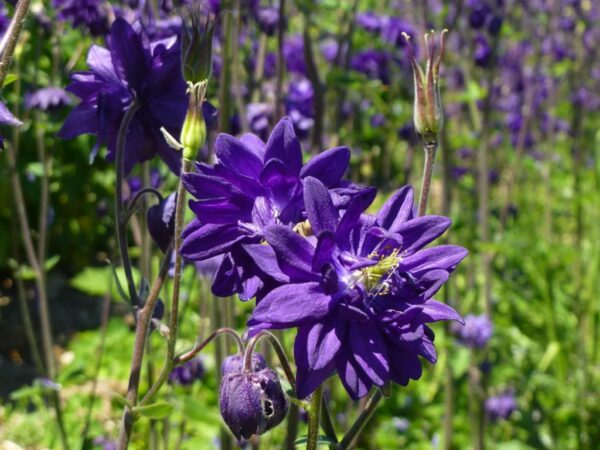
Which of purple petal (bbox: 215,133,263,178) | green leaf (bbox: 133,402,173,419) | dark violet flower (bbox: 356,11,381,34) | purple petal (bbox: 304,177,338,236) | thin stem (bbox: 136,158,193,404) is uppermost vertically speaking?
dark violet flower (bbox: 356,11,381,34)

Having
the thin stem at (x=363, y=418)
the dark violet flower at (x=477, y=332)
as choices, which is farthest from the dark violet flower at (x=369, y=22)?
the thin stem at (x=363, y=418)

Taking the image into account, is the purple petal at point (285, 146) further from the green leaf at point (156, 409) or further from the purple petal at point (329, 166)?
the green leaf at point (156, 409)

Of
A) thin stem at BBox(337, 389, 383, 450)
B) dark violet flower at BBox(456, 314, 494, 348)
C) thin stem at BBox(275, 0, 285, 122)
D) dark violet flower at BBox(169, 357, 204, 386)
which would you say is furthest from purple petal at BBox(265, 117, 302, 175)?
dark violet flower at BBox(456, 314, 494, 348)

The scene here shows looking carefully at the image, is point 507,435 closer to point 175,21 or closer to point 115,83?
point 175,21

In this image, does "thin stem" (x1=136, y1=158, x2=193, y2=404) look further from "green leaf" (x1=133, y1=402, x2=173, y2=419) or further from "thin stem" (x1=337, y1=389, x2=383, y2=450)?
"thin stem" (x1=337, y1=389, x2=383, y2=450)

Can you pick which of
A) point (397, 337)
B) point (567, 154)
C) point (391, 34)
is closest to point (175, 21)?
point (391, 34)

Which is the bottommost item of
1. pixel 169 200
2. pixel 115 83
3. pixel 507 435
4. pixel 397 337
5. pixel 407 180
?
pixel 507 435
